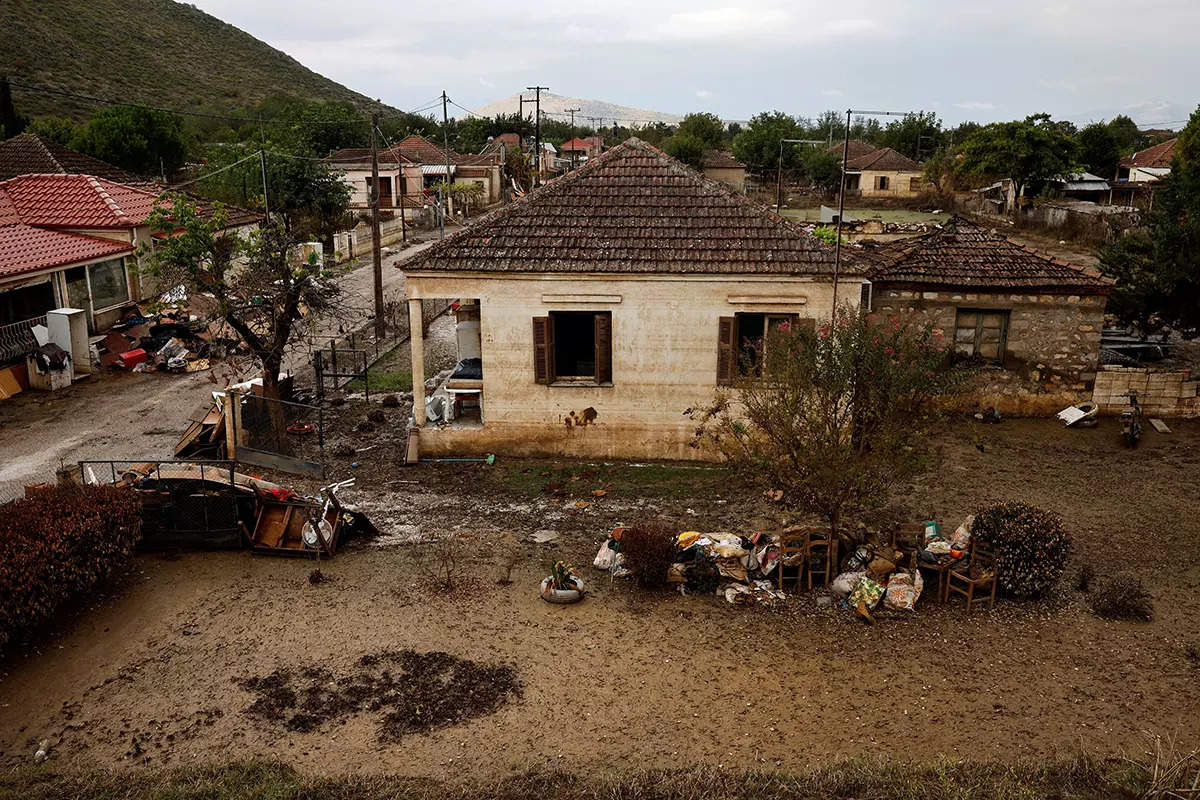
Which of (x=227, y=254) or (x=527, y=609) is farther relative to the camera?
(x=227, y=254)

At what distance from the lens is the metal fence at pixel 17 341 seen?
19891mm

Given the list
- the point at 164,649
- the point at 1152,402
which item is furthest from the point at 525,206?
the point at 1152,402

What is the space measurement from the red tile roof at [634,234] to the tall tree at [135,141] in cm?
3874

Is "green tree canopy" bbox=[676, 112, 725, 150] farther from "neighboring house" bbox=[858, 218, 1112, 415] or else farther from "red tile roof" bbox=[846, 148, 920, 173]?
"neighboring house" bbox=[858, 218, 1112, 415]

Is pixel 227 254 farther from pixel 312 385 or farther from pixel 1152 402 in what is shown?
pixel 1152 402

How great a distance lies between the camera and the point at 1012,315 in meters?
18.5

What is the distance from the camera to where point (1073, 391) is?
61.2ft

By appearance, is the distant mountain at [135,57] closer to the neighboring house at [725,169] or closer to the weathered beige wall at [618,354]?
the neighboring house at [725,169]

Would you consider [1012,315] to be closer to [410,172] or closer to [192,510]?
[192,510]

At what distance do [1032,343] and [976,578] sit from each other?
30.5 feet

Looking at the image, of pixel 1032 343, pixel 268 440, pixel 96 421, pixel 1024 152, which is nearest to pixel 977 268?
pixel 1032 343

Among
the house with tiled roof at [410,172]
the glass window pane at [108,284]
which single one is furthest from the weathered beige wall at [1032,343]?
the house with tiled roof at [410,172]

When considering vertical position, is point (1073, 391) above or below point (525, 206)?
below

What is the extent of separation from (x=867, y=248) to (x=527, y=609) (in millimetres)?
14939
